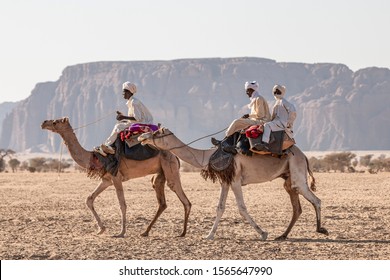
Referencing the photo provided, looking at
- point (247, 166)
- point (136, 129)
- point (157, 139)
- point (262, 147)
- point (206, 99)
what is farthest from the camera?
point (206, 99)

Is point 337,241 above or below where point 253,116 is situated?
below

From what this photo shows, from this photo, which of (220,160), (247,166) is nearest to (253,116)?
(247,166)

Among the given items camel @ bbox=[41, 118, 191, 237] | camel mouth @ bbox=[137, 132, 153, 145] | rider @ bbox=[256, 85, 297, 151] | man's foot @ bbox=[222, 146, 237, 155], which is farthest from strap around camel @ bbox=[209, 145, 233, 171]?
camel @ bbox=[41, 118, 191, 237]

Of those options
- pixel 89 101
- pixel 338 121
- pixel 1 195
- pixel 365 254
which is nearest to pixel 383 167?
pixel 1 195

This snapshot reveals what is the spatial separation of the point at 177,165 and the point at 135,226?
2.08 m

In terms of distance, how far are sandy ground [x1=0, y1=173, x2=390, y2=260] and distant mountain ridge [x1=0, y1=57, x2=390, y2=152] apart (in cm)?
12632

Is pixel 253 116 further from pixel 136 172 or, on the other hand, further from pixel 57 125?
pixel 57 125

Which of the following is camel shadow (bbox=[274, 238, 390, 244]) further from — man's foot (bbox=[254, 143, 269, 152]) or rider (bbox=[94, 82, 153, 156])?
rider (bbox=[94, 82, 153, 156])

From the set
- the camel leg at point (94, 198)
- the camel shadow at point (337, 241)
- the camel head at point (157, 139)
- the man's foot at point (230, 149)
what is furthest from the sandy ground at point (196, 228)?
the camel head at point (157, 139)

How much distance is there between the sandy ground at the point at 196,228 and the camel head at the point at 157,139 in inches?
57.5

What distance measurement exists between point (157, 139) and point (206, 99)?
16328 cm

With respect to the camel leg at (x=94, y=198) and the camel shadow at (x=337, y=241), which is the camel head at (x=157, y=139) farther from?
the camel shadow at (x=337, y=241)

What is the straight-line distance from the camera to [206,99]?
585 feet
